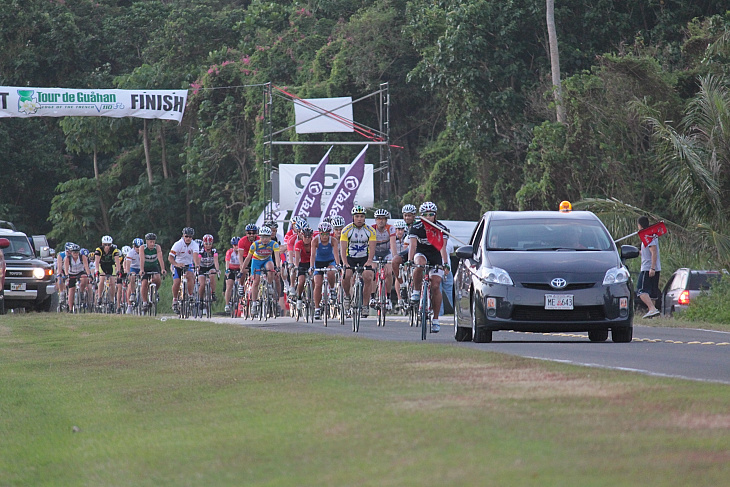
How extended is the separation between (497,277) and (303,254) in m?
9.27

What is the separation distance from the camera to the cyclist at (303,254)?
81.5ft

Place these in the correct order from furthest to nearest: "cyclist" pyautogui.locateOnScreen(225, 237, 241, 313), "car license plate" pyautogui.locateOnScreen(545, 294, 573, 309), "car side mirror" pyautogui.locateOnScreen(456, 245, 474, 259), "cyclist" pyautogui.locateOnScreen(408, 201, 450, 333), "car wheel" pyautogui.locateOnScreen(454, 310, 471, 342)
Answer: "cyclist" pyautogui.locateOnScreen(225, 237, 241, 313) → "cyclist" pyautogui.locateOnScreen(408, 201, 450, 333) → "car wheel" pyautogui.locateOnScreen(454, 310, 471, 342) → "car side mirror" pyautogui.locateOnScreen(456, 245, 474, 259) → "car license plate" pyautogui.locateOnScreen(545, 294, 573, 309)

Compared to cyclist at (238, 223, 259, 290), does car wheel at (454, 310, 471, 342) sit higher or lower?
lower

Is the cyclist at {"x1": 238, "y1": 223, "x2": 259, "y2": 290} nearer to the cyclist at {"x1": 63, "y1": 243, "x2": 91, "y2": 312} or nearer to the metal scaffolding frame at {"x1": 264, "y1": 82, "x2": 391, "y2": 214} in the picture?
the cyclist at {"x1": 63, "y1": 243, "x2": 91, "y2": 312}

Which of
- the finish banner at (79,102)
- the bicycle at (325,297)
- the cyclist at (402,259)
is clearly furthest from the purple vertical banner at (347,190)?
the cyclist at (402,259)

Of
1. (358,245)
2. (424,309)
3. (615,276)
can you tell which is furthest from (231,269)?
(615,276)

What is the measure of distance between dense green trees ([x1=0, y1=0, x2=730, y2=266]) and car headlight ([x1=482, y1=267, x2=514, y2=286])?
40.3 feet

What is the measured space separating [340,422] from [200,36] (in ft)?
168

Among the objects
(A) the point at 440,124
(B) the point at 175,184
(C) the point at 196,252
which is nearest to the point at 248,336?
(C) the point at 196,252

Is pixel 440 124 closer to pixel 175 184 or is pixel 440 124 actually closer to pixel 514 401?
pixel 175 184

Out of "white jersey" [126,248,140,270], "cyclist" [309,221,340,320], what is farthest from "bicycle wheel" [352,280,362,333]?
"white jersey" [126,248,140,270]

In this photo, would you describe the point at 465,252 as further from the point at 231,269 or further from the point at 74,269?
the point at 74,269

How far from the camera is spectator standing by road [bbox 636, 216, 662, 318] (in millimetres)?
25047

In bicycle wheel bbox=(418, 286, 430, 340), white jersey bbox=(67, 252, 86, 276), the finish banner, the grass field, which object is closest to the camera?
the grass field
